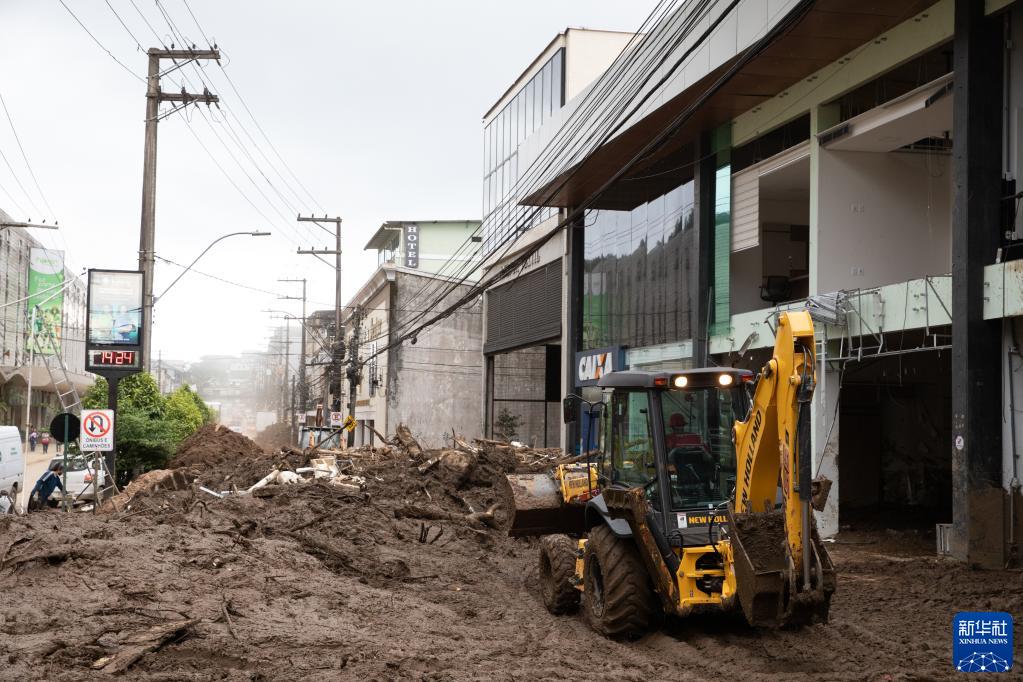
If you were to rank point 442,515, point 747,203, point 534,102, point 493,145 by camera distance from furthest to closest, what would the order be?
point 493,145 → point 534,102 → point 747,203 → point 442,515

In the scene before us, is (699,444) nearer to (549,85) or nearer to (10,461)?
(10,461)

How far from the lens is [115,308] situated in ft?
81.6

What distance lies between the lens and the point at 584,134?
26.2 meters

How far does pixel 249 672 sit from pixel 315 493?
1210 cm

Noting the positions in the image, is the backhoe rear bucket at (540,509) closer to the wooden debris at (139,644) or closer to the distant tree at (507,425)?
the wooden debris at (139,644)

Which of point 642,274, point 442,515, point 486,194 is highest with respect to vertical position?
point 486,194

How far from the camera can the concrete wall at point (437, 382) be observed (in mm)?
54938

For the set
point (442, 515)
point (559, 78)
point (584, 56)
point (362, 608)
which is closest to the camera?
point (362, 608)

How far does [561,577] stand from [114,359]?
1716cm

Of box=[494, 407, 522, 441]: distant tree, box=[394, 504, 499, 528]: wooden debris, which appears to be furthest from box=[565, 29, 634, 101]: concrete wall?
box=[394, 504, 499, 528]: wooden debris

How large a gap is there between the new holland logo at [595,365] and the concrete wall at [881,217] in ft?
31.0

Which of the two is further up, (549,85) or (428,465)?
(549,85)

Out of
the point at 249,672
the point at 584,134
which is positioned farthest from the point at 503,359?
the point at 249,672

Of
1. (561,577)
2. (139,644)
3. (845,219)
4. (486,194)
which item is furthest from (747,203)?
(486,194)
